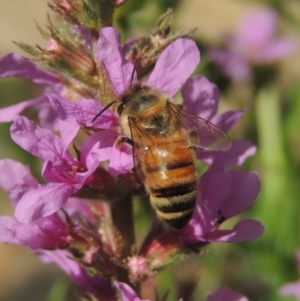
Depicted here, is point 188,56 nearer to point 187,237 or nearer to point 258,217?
point 187,237

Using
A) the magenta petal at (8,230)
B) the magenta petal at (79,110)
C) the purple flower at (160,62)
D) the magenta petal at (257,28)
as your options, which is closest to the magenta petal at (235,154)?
the purple flower at (160,62)

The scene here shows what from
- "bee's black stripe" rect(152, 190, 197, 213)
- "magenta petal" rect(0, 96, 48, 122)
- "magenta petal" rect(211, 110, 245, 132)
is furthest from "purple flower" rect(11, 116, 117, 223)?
"magenta petal" rect(211, 110, 245, 132)

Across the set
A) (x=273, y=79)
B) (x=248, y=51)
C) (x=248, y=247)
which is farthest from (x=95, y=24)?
(x=248, y=51)

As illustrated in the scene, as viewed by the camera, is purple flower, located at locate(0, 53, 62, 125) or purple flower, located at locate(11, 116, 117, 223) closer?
purple flower, located at locate(11, 116, 117, 223)

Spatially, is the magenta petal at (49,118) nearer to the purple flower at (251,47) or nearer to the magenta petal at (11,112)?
the magenta petal at (11,112)

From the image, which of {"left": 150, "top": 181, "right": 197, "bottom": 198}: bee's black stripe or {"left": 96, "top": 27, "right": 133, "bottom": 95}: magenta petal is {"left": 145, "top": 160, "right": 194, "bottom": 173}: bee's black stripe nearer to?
{"left": 150, "top": 181, "right": 197, "bottom": 198}: bee's black stripe

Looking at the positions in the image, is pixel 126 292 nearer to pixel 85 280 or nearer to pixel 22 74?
pixel 85 280
